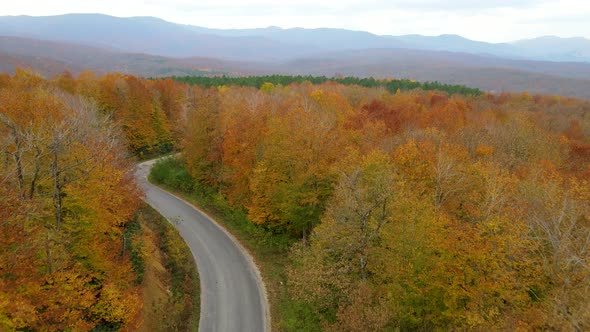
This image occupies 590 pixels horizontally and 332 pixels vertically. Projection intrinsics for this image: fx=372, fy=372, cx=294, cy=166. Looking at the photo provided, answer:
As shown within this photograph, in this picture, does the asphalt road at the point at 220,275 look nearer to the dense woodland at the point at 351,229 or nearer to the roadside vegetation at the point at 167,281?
the roadside vegetation at the point at 167,281

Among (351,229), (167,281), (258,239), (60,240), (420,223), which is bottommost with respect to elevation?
(167,281)

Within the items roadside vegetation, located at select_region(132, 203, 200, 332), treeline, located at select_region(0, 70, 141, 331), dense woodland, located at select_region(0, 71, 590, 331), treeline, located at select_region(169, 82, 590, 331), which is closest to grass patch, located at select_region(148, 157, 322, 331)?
treeline, located at select_region(169, 82, 590, 331)

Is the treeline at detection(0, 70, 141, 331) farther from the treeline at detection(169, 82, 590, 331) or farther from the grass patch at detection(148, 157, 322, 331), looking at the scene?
the treeline at detection(169, 82, 590, 331)

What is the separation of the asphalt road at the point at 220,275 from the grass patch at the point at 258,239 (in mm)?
806

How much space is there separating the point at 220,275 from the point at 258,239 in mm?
6645

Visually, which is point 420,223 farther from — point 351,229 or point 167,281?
point 167,281

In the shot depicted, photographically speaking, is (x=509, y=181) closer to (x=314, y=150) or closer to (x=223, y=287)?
(x=314, y=150)

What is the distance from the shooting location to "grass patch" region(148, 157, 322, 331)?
25406 millimetres

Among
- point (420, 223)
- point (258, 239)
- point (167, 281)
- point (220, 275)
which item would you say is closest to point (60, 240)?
point (167, 281)

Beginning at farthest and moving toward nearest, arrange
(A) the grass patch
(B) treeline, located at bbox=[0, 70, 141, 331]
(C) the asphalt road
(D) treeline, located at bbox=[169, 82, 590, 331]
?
(A) the grass patch < (C) the asphalt road < (D) treeline, located at bbox=[169, 82, 590, 331] < (B) treeline, located at bbox=[0, 70, 141, 331]

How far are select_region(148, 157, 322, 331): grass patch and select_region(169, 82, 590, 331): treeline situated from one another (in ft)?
1.06

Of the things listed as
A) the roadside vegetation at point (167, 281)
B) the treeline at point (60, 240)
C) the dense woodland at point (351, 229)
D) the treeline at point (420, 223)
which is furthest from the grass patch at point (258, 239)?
the treeline at point (60, 240)

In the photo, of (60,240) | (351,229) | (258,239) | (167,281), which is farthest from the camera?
(258,239)

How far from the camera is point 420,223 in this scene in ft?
69.8
